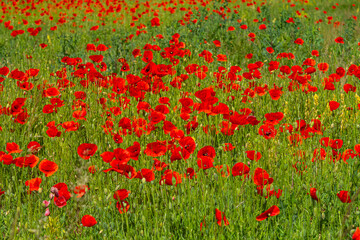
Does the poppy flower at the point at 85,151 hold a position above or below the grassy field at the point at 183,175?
above

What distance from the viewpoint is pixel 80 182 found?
168cm

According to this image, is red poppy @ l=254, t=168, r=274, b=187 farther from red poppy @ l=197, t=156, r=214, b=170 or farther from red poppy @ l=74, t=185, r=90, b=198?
red poppy @ l=74, t=185, r=90, b=198

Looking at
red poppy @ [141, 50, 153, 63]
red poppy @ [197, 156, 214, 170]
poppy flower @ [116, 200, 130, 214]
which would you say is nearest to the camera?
poppy flower @ [116, 200, 130, 214]

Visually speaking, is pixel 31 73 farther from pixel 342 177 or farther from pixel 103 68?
pixel 342 177

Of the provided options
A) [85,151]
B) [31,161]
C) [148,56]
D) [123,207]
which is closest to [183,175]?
[123,207]

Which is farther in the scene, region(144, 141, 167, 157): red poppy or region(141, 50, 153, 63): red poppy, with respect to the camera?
region(141, 50, 153, 63): red poppy

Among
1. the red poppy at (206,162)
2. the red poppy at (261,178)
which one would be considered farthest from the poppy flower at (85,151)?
the red poppy at (261,178)

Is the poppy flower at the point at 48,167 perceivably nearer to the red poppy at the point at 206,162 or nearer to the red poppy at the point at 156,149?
the red poppy at the point at 156,149

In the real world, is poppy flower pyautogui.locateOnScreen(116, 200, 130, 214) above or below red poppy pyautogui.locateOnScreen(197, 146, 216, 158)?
below

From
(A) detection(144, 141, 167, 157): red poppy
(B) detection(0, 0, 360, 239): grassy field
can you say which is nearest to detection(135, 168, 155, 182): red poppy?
(B) detection(0, 0, 360, 239): grassy field

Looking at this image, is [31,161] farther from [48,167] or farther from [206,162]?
[206,162]

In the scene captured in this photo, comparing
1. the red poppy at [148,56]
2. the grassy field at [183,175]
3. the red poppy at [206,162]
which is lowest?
the grassy field at [183,175]

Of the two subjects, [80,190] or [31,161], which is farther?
[31,161]

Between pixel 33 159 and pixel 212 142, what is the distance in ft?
4.09
